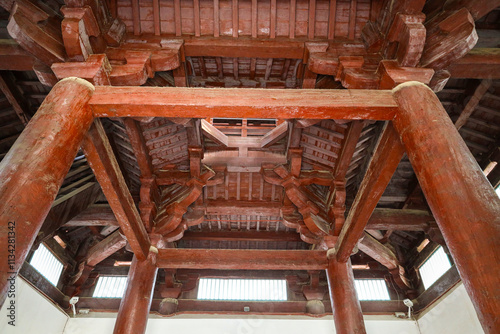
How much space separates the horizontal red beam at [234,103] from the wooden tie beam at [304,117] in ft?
0.04

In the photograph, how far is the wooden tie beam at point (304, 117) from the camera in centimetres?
260

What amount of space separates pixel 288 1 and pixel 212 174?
3771mm

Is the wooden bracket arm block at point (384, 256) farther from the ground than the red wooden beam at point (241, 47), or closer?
closer

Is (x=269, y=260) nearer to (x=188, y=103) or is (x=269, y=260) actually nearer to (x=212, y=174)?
(x=212, y=174)

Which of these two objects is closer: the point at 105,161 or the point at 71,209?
the point at 105,161

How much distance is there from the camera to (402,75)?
4.11m

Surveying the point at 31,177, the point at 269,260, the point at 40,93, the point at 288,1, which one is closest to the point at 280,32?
the point at 288,1

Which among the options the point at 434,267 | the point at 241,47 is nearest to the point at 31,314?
the point at 241,47

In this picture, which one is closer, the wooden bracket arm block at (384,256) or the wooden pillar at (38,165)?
the wooden pillar at (38,165)

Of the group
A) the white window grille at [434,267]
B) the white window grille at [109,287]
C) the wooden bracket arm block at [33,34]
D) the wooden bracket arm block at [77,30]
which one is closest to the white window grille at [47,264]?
the white window grille at [109,287]

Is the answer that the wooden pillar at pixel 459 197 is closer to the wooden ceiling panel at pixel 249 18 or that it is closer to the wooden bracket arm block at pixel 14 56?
the wooden ceiling panel at pixel 249 18

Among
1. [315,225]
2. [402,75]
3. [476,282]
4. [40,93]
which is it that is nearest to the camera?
[476,282]

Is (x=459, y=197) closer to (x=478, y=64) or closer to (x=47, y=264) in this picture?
(x=478, y=64)

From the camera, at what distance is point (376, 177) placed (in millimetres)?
4234
